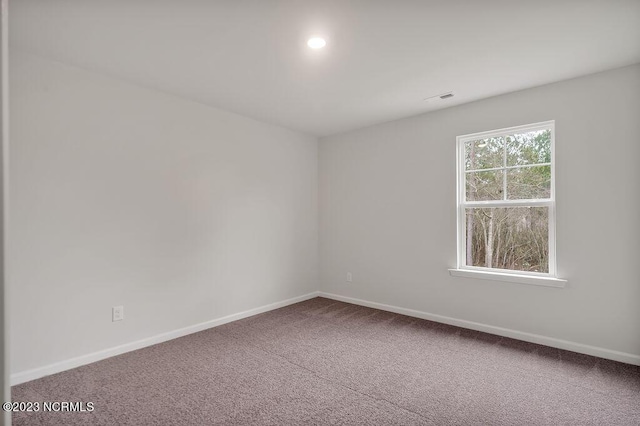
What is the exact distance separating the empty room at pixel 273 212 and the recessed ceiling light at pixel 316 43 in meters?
0.01

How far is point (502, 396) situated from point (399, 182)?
8.30 feet

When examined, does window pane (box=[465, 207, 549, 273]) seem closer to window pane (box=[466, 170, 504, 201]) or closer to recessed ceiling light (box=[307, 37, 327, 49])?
window pane (box=[466, 170, 504, 201])

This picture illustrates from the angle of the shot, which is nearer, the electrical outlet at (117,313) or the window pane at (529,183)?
the electrical outlet at (117,313)

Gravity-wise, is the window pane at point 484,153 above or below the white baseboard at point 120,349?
above

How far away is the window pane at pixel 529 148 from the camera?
3.20 m

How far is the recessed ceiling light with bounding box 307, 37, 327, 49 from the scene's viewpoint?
2.30m

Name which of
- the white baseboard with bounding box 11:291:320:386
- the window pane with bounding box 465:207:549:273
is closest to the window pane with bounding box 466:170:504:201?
the window pane with bounding box 465:207:549:273

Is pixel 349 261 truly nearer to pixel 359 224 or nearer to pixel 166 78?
pixel 359 224

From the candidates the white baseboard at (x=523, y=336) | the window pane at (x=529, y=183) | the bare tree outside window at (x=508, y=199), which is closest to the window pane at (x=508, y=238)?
the bare tree outside window at (x=508, y=199)

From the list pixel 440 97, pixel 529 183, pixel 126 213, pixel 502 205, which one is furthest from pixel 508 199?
pixel 126 213

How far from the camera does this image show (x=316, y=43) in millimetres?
2355

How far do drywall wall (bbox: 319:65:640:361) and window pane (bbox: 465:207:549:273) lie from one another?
18 cm

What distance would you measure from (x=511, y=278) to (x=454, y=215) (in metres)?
0.85

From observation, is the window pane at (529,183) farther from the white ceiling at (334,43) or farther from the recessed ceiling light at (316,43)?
the recessed ceiling light at (316,43)
